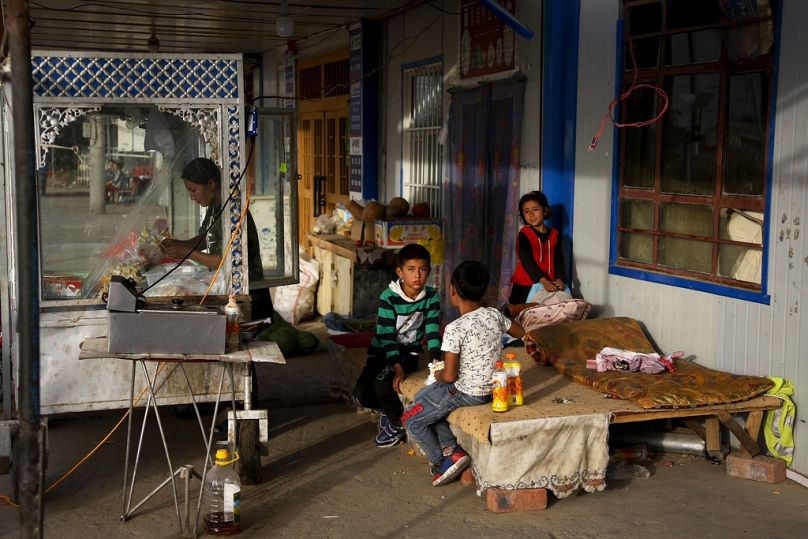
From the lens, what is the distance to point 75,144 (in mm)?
5793

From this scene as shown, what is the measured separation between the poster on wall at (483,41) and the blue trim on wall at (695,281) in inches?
63.5

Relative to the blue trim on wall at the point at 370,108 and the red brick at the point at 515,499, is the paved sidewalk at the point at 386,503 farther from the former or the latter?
the blue trim on wall at the point at 370,108

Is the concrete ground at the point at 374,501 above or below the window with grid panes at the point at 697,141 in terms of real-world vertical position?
below

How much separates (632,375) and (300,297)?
6.18 m

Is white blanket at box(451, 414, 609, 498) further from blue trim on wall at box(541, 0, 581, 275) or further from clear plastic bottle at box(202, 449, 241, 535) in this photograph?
blue trim on wall at box(541, 0, 581, 275)

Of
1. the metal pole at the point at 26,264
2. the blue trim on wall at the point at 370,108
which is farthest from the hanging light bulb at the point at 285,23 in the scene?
the metal pole at the point at 26,264

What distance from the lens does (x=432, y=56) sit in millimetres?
10352

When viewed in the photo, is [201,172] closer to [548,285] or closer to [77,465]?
[77,465]

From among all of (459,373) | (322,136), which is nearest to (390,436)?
(459,373)

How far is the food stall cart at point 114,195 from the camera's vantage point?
220 inches

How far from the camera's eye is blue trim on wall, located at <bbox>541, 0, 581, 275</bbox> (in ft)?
24.9

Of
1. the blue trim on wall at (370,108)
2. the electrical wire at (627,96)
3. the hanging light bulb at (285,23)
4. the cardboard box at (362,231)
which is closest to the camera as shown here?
the electrical wire at (627,96)

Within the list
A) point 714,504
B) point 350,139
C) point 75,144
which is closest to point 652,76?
point 714,504

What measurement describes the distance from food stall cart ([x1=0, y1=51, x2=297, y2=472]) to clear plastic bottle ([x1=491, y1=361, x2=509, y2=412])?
144 cm
